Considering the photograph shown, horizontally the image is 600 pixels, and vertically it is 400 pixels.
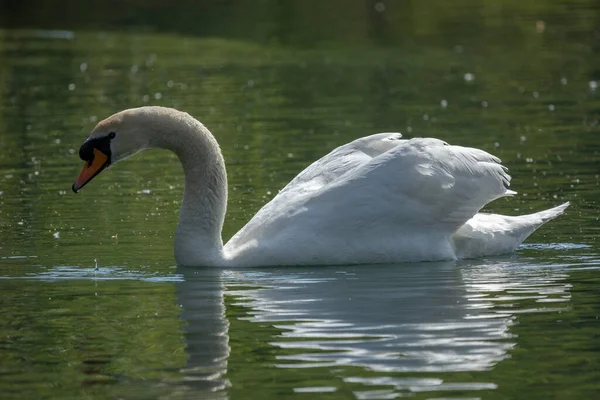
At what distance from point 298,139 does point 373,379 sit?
1142 cm

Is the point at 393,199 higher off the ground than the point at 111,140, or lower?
lower

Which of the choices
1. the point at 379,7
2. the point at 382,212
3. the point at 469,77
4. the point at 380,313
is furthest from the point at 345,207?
the point at 379,7

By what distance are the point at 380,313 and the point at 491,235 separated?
2.34 metres

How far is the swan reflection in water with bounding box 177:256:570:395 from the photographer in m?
8.30

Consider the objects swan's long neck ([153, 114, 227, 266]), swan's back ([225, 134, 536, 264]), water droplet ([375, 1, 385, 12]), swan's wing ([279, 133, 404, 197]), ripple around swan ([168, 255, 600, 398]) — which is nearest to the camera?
ripple around swan ([168, 255, 600, 398])

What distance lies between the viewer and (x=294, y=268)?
36.9 feet

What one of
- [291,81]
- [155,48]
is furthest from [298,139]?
[155,48]

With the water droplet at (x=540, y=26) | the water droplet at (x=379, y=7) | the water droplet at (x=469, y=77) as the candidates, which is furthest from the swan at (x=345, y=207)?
the water droplet at (x=379, y=7)

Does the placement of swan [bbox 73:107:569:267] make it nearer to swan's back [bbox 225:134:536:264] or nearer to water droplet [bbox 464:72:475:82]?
swan's back [bbox 225:134:536:264]

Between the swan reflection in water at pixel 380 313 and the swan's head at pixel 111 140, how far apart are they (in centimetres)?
110

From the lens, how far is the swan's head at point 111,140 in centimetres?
1130

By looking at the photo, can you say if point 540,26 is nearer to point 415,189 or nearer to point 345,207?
point 415,189

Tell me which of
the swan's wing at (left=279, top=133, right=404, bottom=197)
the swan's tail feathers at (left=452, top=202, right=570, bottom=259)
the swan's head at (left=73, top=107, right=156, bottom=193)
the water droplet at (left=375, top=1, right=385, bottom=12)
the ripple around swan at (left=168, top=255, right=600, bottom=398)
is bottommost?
the ripple around swan at (left=168, top=255, right=600, bottom=398)

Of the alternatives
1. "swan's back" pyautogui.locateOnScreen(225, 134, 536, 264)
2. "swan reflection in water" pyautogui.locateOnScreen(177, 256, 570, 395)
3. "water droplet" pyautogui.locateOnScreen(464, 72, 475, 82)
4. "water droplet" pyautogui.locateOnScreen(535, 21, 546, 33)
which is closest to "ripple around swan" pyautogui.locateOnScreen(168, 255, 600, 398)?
"swan reflection in water" pyautogui.locateOnScreen(177, 256, 570, 395)
